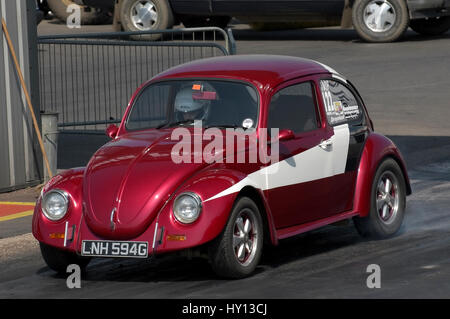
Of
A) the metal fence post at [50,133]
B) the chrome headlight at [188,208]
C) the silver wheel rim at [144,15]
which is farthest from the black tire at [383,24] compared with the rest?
the chrome headlight at [188,208]

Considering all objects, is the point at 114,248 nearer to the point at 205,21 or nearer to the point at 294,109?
the point at 294,109

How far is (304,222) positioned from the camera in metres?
9.59

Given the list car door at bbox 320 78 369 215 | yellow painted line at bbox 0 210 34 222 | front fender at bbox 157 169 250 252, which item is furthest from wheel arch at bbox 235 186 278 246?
yellow painted line at bbox 0 210 34 222

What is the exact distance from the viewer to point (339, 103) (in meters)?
10.3

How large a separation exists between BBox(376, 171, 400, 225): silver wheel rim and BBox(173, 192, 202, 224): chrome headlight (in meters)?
2.37

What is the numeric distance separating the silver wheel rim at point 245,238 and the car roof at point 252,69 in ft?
4.06

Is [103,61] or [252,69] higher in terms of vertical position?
[252,69]

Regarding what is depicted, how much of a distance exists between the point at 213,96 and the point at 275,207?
108 cm

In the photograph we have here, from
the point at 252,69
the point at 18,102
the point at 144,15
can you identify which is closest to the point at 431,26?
the point at 144,15

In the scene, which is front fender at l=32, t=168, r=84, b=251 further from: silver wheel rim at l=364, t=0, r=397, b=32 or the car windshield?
silver wheel rim at l=364, t=0, r=397, b=32

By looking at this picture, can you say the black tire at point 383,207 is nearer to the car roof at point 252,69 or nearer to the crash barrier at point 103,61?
the car roof at point 252,69

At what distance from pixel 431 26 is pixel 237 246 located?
1654cm

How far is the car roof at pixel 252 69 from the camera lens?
969 centimetres
